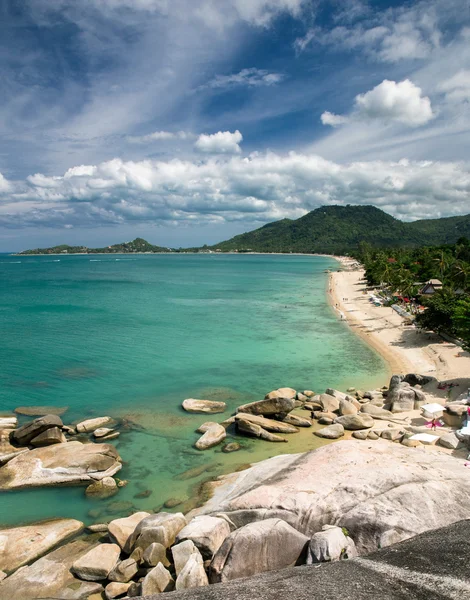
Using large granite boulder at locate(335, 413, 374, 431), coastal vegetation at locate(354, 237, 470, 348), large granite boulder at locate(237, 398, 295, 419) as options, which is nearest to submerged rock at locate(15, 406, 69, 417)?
large granite boulder at locate(237, 398, 295, 419)

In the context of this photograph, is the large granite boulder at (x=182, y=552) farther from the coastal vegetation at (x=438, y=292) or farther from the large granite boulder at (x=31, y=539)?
the coastal vegetation at (x=438, y=292)

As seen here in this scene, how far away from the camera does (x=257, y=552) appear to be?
894cm

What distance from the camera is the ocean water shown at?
16156mm

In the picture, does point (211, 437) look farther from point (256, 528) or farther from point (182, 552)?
point (256, 528)

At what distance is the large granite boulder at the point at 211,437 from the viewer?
18828 millimetres

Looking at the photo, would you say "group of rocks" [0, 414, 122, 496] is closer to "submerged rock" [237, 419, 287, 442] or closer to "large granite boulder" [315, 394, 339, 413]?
"submerged rock" [237, 419, 287, 442]

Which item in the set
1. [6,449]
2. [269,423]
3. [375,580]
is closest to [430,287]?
[269,423]

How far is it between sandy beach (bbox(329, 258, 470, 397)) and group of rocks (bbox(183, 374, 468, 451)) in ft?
10.5

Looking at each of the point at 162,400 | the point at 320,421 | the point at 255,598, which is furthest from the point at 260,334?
the point at 255,598

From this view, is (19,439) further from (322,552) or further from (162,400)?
(322,552)

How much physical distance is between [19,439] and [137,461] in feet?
19.1

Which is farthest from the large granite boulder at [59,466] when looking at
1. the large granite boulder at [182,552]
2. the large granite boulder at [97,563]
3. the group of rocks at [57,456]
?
the large granite boulder at [182,552]

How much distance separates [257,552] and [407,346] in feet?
104

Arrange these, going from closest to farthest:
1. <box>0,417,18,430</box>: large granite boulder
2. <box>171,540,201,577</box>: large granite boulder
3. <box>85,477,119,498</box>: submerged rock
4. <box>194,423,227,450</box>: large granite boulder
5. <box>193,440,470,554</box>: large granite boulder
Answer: <box>171,540,201,577</box>: large granite boulder, <box>193,440,470,554</box>: large granite boulder, <box>85,477,119,498</box>: submerged rock, <box>194,423,227,450</box>: large granite boulder, <box>0,417,18,430</box>: large granite boulder
